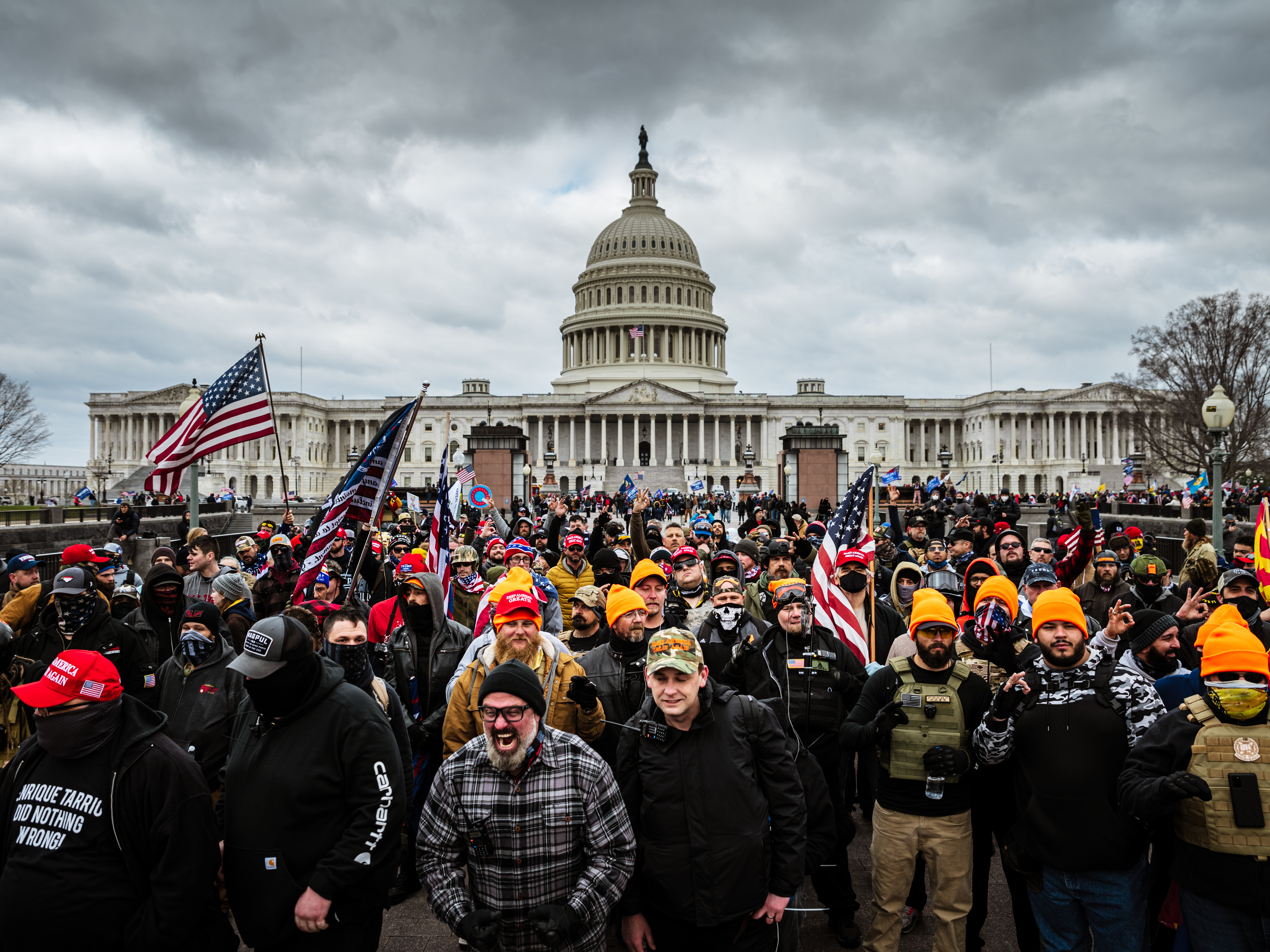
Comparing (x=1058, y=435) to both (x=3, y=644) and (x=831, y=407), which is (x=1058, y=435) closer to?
(x=831, y=407)

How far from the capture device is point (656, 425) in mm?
93125

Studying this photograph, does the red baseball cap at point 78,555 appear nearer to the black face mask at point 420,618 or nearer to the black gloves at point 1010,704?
the black face mask at point 420,618

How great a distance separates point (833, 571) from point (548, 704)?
3.20m

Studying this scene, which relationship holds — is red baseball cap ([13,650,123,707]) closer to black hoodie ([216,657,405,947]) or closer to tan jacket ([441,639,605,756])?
black hoodie ([216,657,405,947])

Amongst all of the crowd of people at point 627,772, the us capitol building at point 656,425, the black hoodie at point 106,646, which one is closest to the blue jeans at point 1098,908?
the crowd of people at point 627,772

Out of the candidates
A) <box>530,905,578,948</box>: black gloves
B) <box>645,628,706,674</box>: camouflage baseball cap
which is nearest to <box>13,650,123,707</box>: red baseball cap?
<box>530,905,578,948</box>: black gloves

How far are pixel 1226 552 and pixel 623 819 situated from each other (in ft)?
52.2

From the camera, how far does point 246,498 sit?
4622 cm

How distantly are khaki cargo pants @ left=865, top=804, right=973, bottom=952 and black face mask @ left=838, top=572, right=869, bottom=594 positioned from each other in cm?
276

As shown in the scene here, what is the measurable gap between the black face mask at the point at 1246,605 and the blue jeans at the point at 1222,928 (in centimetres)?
344

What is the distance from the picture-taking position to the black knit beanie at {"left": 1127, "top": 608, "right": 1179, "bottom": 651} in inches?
188

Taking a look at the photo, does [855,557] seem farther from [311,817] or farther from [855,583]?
[311,817]

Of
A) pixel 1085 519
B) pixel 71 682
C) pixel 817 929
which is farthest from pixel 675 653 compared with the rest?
pixel 1085 519

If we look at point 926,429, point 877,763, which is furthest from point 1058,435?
point 877,763
